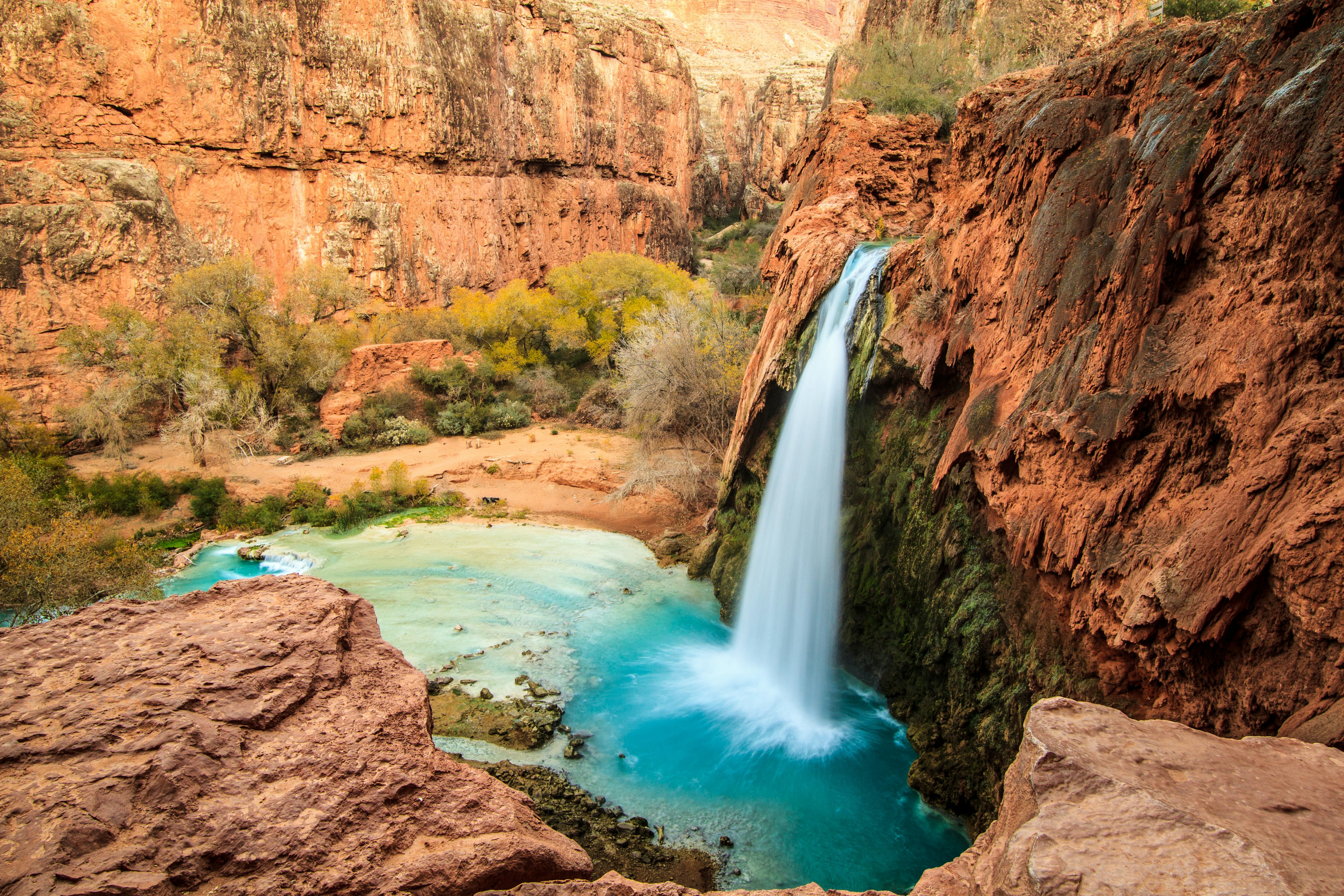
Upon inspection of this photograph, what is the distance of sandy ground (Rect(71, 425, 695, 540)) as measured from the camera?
60.3ft

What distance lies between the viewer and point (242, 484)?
62.0 feet

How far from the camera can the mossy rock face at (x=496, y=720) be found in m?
8.88

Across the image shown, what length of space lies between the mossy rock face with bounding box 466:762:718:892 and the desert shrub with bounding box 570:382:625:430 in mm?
16966

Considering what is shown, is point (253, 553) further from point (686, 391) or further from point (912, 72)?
point (912, 72)

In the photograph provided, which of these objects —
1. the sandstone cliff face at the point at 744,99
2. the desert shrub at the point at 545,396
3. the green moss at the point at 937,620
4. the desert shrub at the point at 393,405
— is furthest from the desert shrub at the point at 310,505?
the sandstone cliff face at the point at 744,99

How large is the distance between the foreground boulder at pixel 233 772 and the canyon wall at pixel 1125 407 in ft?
15.1

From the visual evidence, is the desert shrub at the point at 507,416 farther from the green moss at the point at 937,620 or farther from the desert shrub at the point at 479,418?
the green moss at the point at 937,620

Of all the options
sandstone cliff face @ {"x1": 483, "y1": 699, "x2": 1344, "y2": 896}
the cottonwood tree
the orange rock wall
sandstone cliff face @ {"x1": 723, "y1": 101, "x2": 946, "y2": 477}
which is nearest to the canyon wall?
the orange rock wall

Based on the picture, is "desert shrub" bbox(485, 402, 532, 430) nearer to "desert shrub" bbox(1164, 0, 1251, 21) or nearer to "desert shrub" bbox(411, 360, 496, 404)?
"desert shrub" bbox(411, 360, 496, 404)

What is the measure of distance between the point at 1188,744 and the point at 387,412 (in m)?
24.0

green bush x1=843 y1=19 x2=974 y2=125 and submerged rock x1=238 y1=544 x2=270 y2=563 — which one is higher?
green bush x1=843 y1=19 x2=974 y2=125

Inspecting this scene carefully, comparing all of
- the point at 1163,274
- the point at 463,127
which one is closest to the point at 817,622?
the point at 1163,274

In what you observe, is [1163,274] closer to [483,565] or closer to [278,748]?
[278,748]

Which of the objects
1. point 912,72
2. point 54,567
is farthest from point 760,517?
point 912,72
